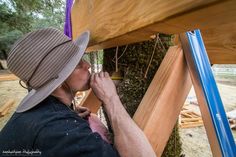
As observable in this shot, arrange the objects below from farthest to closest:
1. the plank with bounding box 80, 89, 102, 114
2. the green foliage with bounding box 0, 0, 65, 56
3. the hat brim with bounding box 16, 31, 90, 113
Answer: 1. the green foliage with bounding box 0, 0, 65, 56
2. the plank with bounding box 80, 89, 102, 114
3. the hat brim with bounding box 16, 31, 90, 113

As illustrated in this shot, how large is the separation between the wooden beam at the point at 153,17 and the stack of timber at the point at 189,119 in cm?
526

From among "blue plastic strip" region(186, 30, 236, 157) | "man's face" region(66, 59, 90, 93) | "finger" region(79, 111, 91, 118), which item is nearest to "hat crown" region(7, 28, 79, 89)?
"man's face" region(66, 59, 90, 93)

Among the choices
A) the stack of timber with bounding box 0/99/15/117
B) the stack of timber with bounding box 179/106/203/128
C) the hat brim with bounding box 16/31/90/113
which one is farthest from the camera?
the stack of timber with bounding box 0/99/15/117

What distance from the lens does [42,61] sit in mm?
986

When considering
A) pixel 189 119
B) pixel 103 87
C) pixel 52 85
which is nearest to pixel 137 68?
pixel 103 87

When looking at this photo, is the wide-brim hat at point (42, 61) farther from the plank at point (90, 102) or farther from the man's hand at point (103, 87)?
the plank at point (90, 102)

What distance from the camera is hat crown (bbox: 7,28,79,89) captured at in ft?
3.25

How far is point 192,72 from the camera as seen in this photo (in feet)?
3.44

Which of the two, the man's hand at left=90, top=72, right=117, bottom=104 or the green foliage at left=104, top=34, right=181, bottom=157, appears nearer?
the man's hand at left=90, top=72, right=117, bottom=104

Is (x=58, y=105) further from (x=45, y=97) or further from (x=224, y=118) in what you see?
(x=224, y=118)

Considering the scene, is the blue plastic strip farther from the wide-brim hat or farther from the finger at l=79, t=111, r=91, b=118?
the finger at l=79, t=111, r=91, b=118

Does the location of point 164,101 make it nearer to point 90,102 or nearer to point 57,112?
point 57,112

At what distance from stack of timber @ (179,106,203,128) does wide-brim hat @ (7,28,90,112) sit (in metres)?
5.34

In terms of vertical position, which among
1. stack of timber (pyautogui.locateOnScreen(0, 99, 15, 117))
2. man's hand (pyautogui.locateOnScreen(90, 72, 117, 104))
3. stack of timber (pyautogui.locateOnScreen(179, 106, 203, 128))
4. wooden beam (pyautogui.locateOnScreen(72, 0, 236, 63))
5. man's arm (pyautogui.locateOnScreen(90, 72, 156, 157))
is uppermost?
wooden beam (pyautogui.locateOnScreen(72, 0, 236, 63))
